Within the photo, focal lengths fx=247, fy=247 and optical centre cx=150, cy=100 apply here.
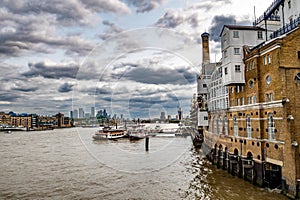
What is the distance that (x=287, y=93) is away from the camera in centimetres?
2042

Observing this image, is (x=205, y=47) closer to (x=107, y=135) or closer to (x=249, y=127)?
(x=107, y=135)

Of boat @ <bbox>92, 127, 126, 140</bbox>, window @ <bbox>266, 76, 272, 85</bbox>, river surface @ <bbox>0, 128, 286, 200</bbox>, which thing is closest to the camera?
river surface @ <bbox>0, 128, 286, 200</bbox>

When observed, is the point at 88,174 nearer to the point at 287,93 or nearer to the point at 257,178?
the point at 257,178

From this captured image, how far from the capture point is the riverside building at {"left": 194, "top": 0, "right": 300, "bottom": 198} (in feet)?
66.2

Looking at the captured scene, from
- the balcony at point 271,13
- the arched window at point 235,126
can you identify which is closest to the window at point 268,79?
the arched window at point 235,126

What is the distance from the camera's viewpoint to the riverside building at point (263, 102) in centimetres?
2017

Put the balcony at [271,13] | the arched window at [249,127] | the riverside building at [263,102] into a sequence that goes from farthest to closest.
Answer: the balcony at [271,13] → the arched window at [249,127] → the riverside building at [263,102]

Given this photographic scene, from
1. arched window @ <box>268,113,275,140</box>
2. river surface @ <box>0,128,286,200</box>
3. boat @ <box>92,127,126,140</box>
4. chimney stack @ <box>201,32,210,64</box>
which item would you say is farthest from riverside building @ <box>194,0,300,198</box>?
boat @ <box>92,127,126,140</box>

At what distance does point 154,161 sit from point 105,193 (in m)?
17.3

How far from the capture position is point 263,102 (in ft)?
78.1

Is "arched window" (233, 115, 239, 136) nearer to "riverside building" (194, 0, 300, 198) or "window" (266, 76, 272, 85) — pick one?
"riverside building" (194, 0, 300, 198)

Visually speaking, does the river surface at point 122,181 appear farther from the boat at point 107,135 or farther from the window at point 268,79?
the boat at point 107,135

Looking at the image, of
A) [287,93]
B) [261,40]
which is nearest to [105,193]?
[287,93]

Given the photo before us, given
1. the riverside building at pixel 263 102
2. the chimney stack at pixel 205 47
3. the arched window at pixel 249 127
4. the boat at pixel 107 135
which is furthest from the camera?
the boat at pixel 107 135
